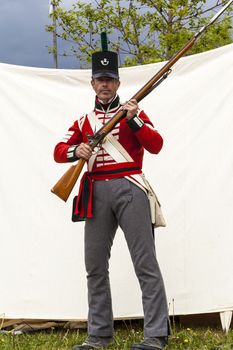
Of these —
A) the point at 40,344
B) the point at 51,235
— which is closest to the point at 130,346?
the point at 40,344

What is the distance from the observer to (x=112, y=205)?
3729 mm

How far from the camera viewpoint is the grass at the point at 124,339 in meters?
3.91

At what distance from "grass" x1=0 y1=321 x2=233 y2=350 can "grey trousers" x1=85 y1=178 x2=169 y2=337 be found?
242 millimetres

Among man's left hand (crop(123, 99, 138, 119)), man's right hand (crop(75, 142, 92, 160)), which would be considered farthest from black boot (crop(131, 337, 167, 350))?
man's left hand (crop(123, 99, 138, 119))

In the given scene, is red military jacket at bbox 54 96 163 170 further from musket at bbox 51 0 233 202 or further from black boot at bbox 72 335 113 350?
black boot at bbox 72 335 113 350

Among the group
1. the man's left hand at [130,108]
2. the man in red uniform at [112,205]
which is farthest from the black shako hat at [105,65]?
the man's left hand at [130,108]

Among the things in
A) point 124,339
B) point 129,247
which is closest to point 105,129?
Result: point 129,247

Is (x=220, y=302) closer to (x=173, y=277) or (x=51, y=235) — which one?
(x=173, y=277)

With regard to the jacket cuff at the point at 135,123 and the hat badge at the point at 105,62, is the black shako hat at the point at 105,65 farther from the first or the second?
the jacket cuff at the point at 135,123

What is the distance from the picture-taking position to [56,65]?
35.5 feet

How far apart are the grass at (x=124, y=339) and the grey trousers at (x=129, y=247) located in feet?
0.79

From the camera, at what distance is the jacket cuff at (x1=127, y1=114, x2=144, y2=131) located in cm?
357

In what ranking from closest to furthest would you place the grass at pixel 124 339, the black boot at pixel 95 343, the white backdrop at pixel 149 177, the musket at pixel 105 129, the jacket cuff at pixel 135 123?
1. the jacket cuff at pixel 135 123
2. the musket at pixel 105 129
3. the black boot at pixel 95 343
4. the grass at pixel 124 339
5. the white backdrop at pixel 149 177

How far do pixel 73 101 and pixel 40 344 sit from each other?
5.65 feet
